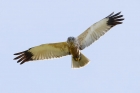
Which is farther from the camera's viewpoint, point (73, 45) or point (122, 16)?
point (122, 16)

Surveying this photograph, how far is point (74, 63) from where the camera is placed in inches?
490

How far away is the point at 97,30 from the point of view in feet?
41.4

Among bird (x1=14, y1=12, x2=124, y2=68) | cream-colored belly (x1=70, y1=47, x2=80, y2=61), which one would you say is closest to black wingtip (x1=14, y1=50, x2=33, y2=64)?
bird (x1=14, y1=12, x2=124, y2=68)

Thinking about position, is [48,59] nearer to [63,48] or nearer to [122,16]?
[63,48]

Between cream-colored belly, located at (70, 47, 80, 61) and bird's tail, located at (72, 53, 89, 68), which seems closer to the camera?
cream-colored belly, located at (70, 47, 80, 61)

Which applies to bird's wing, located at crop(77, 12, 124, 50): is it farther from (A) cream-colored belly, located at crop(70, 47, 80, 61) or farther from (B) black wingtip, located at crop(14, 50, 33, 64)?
(B) black wingtip, located at crop(14, 50, 33, 64)

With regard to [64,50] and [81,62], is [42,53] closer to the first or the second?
[64,50]

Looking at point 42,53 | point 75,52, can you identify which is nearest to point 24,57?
point 42,53

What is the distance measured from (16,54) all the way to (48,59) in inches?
40.5

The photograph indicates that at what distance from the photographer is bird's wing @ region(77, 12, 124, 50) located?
40.8 feet

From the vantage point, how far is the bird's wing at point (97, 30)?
1245 centimetres

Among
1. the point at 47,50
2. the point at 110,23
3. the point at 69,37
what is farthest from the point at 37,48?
the point at 110,23

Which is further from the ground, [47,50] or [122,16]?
[122,16]

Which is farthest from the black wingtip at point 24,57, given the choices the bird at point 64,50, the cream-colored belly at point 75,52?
the cream-colored belly at point 75,52
